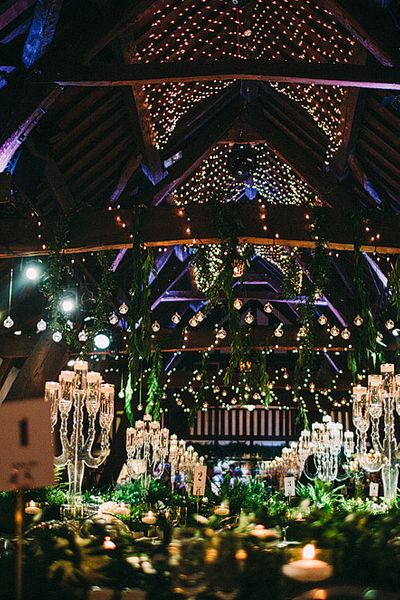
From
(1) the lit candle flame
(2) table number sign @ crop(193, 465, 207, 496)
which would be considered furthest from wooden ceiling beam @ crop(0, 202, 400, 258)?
(1) the lit candle flame

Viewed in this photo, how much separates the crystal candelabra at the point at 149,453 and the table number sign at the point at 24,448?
253 inches

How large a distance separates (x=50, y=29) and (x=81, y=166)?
3.10m

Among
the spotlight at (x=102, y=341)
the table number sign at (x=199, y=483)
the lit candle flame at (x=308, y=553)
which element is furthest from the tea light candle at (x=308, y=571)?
the spotlight at (x=102, y=341)

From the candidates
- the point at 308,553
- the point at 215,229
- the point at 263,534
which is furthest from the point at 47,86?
the point at 308,553

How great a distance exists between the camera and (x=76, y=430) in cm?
640

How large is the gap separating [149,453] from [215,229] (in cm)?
700

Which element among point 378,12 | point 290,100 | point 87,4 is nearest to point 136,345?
point 87,4

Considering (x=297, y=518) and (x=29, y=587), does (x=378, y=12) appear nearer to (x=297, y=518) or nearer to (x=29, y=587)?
(x=297, y=518)

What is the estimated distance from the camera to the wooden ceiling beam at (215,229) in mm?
6457

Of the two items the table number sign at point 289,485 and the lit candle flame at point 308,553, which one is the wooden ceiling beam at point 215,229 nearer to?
the table number sign at point 289,485

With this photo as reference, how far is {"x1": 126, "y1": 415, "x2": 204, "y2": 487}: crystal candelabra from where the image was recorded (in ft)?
32.7

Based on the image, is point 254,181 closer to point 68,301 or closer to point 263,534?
point 68,301

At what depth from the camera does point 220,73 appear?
6.80m

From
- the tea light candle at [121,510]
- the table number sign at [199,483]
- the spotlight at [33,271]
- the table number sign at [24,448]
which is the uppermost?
the spotlight at [33,271]
